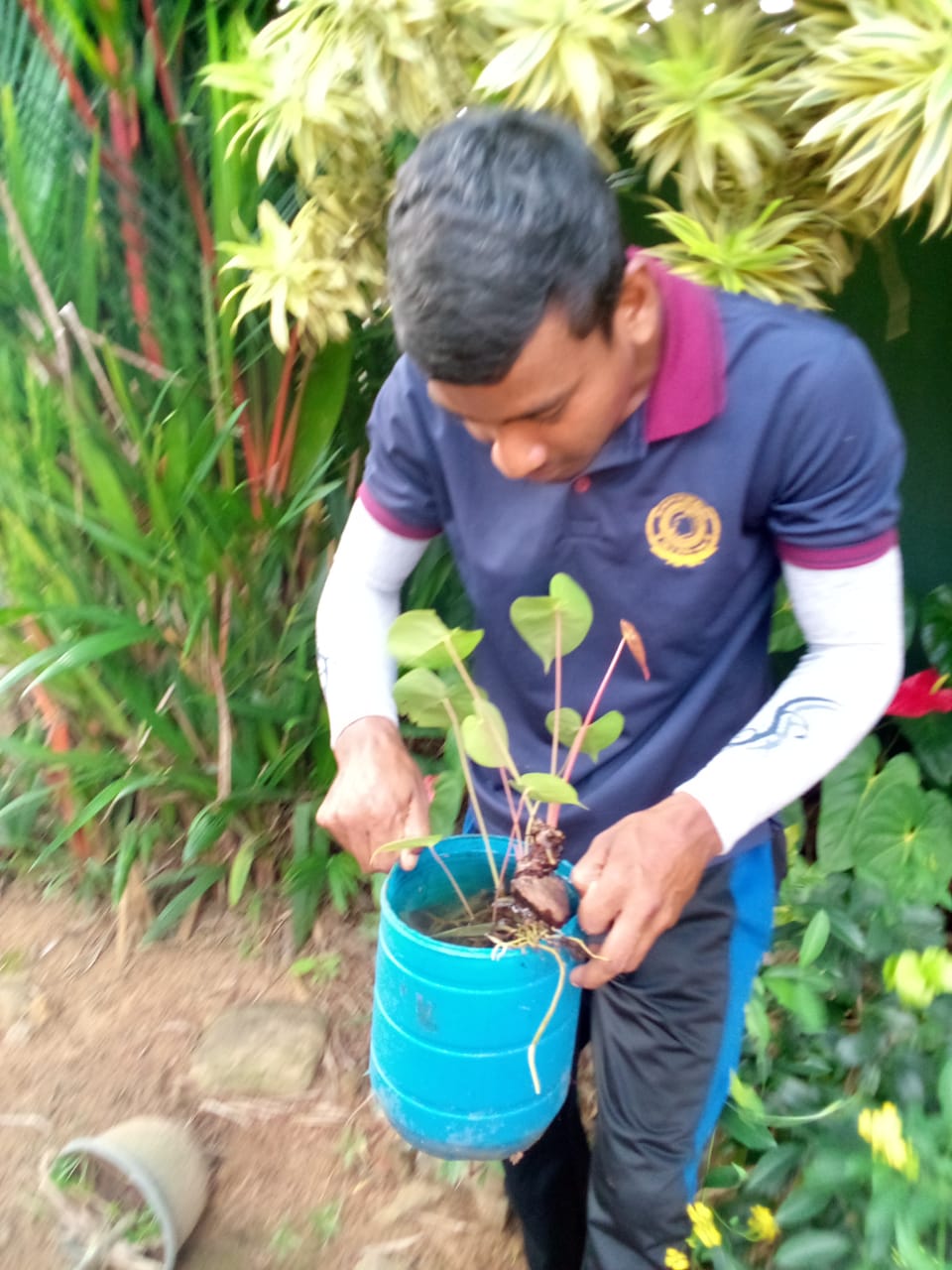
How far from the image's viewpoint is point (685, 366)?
3.02ft

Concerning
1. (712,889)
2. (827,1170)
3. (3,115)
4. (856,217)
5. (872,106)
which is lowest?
(827,1170)

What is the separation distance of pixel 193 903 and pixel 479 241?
149 cm

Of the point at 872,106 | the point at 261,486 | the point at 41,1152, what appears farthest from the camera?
the point at 261,486

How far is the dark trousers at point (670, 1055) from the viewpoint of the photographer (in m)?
1.09

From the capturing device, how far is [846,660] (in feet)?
3.11

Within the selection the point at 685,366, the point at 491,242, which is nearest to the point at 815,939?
the point at 685,366

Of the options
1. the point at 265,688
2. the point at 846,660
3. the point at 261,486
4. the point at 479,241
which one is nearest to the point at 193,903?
the point at 265,688

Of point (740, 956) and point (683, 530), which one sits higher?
point (683, 530)

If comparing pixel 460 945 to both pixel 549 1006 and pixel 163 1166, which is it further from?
pixel 163 1166

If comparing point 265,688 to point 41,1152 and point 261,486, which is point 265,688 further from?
point 41,1152

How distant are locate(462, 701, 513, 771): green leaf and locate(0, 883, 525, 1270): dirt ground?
950 mm

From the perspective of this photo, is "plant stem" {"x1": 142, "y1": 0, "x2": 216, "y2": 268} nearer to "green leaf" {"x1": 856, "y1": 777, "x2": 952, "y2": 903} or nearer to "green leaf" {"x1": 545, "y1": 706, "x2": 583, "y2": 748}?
"green leaf" {"x1": 545, "y1": 706, "x2": 583, "y2": 748}

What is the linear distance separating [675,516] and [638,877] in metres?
0.33

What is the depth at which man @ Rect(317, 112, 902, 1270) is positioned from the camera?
78 cm
